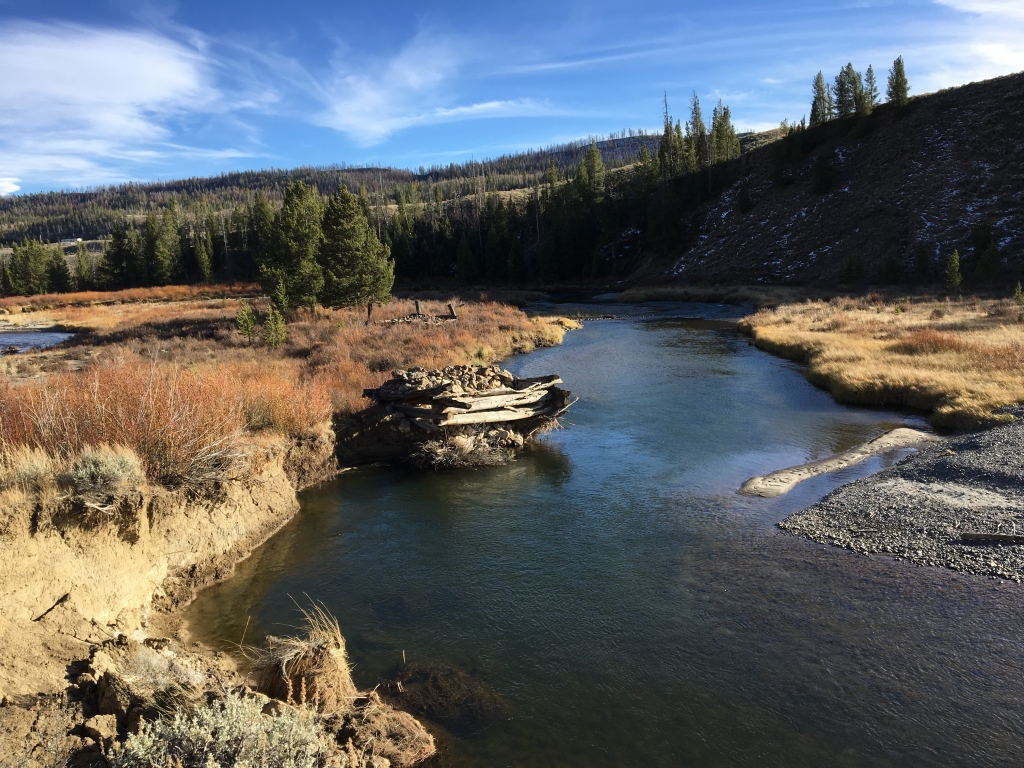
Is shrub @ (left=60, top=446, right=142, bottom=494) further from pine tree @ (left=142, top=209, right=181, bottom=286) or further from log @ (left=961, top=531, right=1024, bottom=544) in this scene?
pine tree @ (left=142, top=209, right=181, bottom=286)

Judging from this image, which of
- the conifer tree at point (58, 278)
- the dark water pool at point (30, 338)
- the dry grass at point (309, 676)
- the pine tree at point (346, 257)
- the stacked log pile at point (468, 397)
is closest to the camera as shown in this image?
the dry grass at point (309, 676)

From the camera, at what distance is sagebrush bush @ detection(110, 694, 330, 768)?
4539 mm

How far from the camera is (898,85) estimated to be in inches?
2985

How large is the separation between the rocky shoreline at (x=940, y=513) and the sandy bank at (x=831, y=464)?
3.54ft

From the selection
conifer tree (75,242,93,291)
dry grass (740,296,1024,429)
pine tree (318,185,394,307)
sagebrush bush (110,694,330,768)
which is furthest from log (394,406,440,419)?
conifer tree (75,242,93,291)

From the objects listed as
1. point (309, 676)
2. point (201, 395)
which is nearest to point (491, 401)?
point (201, 395)

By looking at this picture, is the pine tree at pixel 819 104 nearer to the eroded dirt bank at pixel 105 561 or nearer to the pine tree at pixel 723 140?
the pine tree at pixel 723 140

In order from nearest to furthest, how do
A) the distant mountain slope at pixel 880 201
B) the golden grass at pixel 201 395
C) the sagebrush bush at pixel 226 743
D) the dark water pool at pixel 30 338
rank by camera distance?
the sagebrush bush at pixel 226 743 < the golden grass at pixel 201 395 < the dark water pool at pixel 30 338 < the distant mountain slope at pixel 880 201

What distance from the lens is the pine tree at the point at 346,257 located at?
1534 inches

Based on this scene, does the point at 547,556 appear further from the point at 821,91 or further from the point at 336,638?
the point at 821,91

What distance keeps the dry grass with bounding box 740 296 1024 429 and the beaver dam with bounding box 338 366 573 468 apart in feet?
37.6

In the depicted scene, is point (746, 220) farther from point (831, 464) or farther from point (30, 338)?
point (30, 338)

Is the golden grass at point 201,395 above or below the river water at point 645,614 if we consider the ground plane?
above

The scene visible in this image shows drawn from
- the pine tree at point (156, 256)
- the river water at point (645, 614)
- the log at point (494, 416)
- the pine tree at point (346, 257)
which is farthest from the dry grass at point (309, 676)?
the pine tree at point (156, 256)
